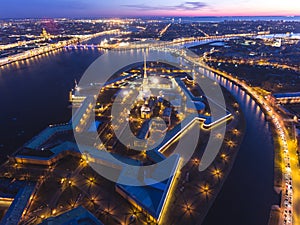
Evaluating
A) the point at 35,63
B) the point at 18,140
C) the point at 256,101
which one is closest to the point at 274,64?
the point at 256,101

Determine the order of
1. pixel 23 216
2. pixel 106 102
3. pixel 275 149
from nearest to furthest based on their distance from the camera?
pixel 23 216
pixel 275 149
pixel 106 102

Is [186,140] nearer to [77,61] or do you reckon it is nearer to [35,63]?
[77,61]

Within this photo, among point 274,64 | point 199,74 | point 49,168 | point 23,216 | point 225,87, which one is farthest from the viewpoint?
point 274,64

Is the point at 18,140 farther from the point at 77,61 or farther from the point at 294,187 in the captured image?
the point at 77,61

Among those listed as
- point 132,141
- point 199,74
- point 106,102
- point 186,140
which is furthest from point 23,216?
point 199,74

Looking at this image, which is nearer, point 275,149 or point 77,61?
point 275,149

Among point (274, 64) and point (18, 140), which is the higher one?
point (274, 64)
